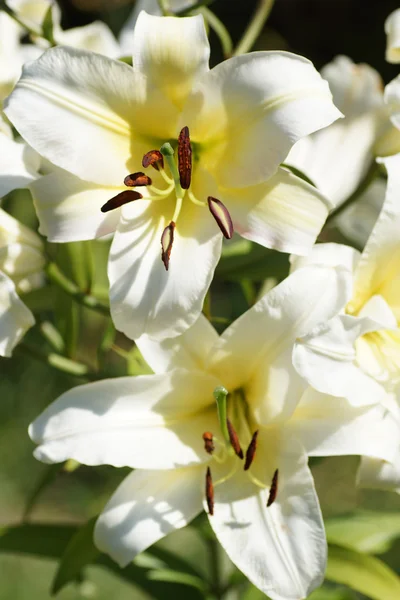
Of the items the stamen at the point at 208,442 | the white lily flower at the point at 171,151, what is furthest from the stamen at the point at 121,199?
the stamen at the point at 208,442

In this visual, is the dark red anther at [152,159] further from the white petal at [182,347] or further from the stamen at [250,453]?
the stamen at [250,453]

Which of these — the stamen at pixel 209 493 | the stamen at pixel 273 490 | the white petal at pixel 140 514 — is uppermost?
the stamen at pixel 273 490

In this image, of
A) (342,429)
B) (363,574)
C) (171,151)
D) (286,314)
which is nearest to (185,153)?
(171,151)

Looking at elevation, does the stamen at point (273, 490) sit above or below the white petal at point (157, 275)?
below

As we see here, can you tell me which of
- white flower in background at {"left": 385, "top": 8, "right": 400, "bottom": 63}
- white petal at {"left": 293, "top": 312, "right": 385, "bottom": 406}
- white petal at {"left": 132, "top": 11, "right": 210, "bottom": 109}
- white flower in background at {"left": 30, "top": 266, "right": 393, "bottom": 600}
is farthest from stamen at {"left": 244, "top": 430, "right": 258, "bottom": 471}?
white flower in background at {"left": 385, "top": 8, "right": 400, "bottom": 63}

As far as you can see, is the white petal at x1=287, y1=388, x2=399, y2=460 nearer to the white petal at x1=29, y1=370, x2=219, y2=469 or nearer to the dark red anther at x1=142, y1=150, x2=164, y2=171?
the white petal at x1=29, y1=370, x2=219, y2=469

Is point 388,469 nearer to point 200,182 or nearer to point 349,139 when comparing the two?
point 200,182

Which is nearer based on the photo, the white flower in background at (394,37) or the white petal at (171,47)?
the white petal at (171,47)

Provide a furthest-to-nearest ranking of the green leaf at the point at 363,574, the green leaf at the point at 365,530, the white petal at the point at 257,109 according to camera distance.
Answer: the green leaf at the point at 365,530, the green leaf at the point at 363,574, the white petal at the point at 257,109
